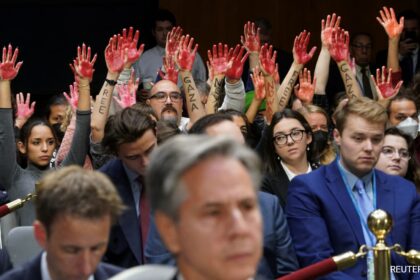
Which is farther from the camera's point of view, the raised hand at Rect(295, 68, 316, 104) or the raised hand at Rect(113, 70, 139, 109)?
the raised hand at Rect(295, 68, 316, 104)

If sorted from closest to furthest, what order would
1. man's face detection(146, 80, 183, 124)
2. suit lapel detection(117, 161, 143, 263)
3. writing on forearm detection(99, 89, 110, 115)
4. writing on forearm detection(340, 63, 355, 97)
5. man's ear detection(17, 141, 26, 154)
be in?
1. suit lapel detection(117, 161, 143, 263)
2. writing on forearm detection(99, 89, 110, 115)
3. man's ear detection(17, 141, 26, 154)
4. man's face detection(146, 80, 183, 124)
5. writing on forearm detection(340, 63, 355, 97)

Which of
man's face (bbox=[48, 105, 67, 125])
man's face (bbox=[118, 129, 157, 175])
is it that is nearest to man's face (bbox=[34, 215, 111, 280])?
man's face (bbox=[118, 129, 157, 175])

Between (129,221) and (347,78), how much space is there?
3309 millimetres

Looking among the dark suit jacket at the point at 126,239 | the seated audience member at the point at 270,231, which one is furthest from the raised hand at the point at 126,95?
the seated audience member at the point at 270,231

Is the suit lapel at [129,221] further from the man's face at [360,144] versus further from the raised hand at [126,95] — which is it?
the raised hand at [126,95]

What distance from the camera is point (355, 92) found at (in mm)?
8109

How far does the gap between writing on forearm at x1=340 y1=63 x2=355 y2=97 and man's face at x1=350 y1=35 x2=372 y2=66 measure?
5.90 feet

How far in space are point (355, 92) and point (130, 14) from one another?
355 cm

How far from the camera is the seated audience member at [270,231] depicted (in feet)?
15.9

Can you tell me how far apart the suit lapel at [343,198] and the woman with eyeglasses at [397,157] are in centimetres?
127

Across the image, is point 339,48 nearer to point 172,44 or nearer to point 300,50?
point 300,50

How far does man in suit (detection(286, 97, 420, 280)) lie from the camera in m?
5.36

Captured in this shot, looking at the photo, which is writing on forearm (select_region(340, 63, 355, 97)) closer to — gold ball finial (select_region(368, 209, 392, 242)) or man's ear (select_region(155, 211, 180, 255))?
gold ball finial (select_region(368, 209, 392, 242))

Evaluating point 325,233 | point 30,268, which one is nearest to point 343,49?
point 325,233
